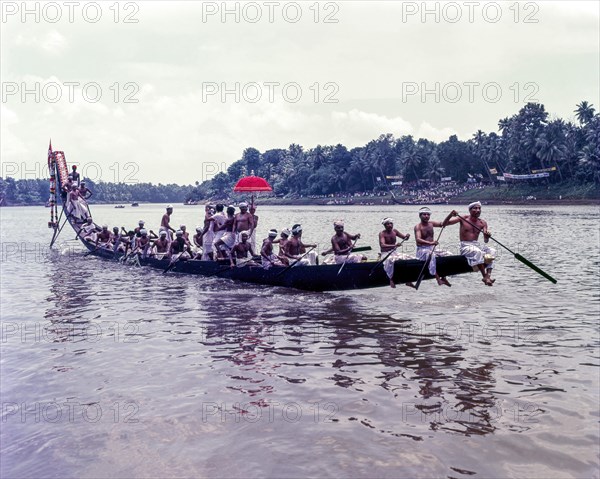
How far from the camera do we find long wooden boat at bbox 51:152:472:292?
12615mm

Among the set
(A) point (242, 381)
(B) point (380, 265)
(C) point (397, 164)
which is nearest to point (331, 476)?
(A) point (242, 381)

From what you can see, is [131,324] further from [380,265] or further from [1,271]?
[1,271]

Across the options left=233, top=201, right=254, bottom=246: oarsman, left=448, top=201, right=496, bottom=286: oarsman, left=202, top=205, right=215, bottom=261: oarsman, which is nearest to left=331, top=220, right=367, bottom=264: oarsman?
left=448, top=201, right=496, bottom=286: oarsman

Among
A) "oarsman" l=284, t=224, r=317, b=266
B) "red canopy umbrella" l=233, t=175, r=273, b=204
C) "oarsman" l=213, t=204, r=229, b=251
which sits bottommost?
"oarsman" l=284, t=224, r=317, b=266

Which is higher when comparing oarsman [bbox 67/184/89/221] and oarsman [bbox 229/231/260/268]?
oarsman [bbox 67/184/89/221]

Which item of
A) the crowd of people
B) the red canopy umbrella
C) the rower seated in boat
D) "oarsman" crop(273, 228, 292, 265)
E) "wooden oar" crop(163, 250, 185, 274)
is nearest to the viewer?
the crowd of people

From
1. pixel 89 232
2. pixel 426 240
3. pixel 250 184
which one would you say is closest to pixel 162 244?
pixel 250 184

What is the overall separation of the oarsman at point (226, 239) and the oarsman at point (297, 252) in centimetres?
258

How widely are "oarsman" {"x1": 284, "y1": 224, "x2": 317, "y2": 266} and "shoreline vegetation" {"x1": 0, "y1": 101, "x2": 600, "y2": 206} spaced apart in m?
72.8

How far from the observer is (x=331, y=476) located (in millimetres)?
5969

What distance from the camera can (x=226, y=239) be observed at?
18375 millimetres

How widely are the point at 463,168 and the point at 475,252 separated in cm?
9647

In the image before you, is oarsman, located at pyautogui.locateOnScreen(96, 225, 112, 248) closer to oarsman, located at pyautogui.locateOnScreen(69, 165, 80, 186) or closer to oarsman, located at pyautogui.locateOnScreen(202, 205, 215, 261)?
oarsman, located at pyautogui.locateOnScreen(69, 165, 80, 186)

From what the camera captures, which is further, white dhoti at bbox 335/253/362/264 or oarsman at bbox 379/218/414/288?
white dhoti at bbox 335/253/362/264
